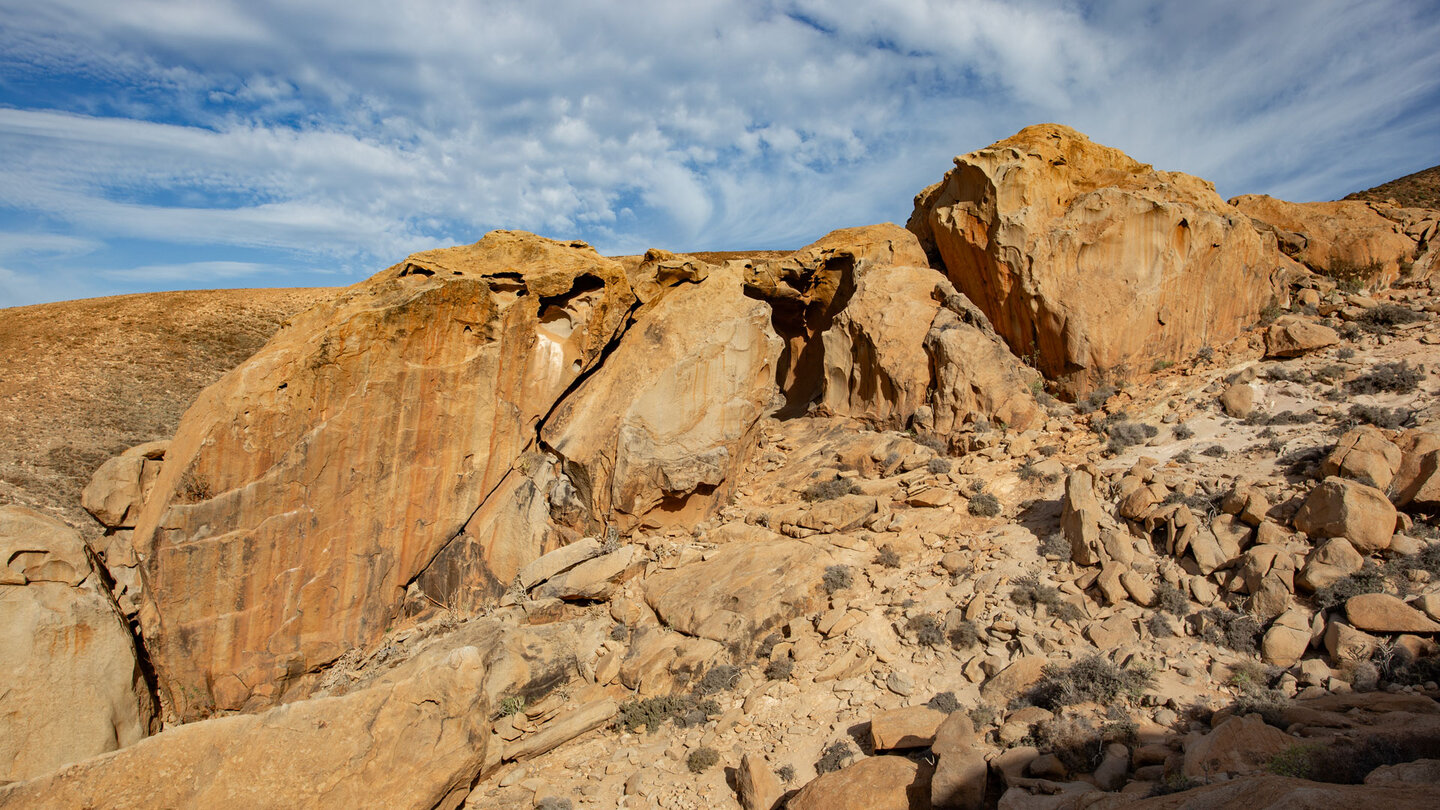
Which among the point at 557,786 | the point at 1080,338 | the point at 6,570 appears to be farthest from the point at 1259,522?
the point at 6,570

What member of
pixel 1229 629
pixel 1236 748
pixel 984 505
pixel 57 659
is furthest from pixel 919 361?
pixel 57 659

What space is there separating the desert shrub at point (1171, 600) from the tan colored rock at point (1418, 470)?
261 cm

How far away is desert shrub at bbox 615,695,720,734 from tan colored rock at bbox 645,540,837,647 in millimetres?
966

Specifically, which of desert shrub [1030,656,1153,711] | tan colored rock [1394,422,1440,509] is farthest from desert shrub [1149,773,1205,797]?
tan colored rock [1394,422,1440,509]

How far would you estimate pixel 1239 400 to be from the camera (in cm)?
1164

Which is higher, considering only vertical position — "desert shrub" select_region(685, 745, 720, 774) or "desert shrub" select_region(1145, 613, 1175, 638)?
"desert shrub" select_region(1145, 613, 1175, 638)

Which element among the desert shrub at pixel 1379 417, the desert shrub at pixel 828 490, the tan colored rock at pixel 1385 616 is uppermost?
the desert shrub at pixel 1379 417

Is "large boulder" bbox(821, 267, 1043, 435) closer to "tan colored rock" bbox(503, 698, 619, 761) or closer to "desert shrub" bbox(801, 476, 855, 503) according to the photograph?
"desert shrub" bbox(801, 476, 855, 503)

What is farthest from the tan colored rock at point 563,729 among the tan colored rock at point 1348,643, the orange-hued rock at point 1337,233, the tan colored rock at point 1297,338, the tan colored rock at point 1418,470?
the orange-hued rock at point 1337,233

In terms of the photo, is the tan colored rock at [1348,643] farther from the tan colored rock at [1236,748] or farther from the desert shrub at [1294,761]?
the desert shrub at [1294,761]

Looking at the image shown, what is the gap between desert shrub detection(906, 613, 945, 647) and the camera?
28.8 ft

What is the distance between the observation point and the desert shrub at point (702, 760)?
7773mm

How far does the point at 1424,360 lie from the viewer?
11359 mm

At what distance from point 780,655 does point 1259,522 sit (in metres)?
6.08
